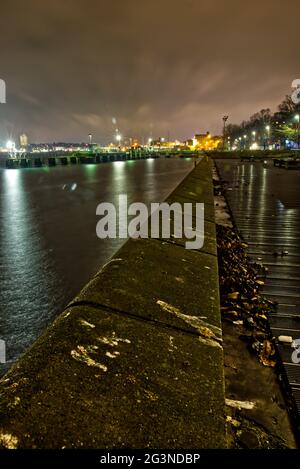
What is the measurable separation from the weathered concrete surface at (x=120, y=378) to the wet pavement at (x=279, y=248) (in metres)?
1.02

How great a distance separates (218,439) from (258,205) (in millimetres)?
9990

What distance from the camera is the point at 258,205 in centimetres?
1044

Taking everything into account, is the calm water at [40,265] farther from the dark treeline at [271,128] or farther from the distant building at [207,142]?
the distant building at [207,142]

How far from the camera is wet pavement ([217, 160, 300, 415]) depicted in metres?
2.98

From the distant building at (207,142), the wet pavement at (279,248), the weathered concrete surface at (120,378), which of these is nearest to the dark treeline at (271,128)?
the distant building at (207,142)

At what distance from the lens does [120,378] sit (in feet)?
4.23

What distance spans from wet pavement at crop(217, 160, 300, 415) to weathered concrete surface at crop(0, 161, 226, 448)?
40.3 inches

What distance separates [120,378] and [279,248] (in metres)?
5.23

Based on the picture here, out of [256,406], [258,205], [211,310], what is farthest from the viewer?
[258,205]

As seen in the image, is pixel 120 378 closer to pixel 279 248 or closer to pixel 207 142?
pixel 279 248

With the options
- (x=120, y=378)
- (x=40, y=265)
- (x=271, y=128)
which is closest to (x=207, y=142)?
(x=271, y=128)

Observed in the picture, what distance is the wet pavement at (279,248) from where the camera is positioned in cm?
298

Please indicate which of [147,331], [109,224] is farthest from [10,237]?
[147,331]
